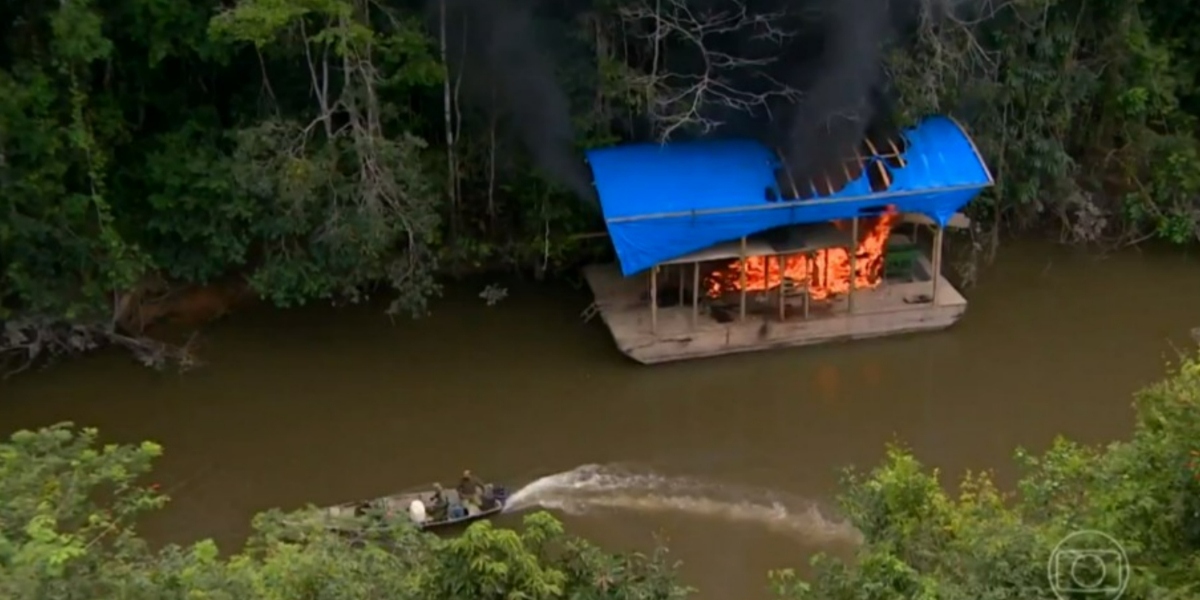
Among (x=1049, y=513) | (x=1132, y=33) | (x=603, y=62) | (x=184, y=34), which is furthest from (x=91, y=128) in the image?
(x=1132, y=33)

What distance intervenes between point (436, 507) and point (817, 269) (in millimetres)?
5246

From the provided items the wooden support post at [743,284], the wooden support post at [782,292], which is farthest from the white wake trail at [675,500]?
the wooden support post at [782,292]

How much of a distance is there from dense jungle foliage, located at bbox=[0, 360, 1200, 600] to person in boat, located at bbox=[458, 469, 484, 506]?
12.3 ft

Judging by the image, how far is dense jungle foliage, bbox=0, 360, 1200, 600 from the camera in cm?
677

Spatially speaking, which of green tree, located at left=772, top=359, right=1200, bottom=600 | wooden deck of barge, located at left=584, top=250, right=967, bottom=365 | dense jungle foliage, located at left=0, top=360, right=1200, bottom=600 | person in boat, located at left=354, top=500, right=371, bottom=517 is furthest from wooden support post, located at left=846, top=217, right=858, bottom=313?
dense jungle foliage, located at left=0, top=360, right=1200, bottom=600

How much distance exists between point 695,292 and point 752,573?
3596mm

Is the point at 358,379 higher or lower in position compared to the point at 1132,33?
lower

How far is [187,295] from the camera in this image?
1486 cm

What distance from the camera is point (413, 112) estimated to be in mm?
15047

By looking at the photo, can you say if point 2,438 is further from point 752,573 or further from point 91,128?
point 752,573

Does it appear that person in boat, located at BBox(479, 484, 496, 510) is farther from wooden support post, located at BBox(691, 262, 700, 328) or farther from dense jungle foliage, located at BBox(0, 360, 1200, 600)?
dense jungle foliage, located at BBox(0, 360, 1200, 600)

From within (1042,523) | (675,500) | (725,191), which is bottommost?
(675,500)
